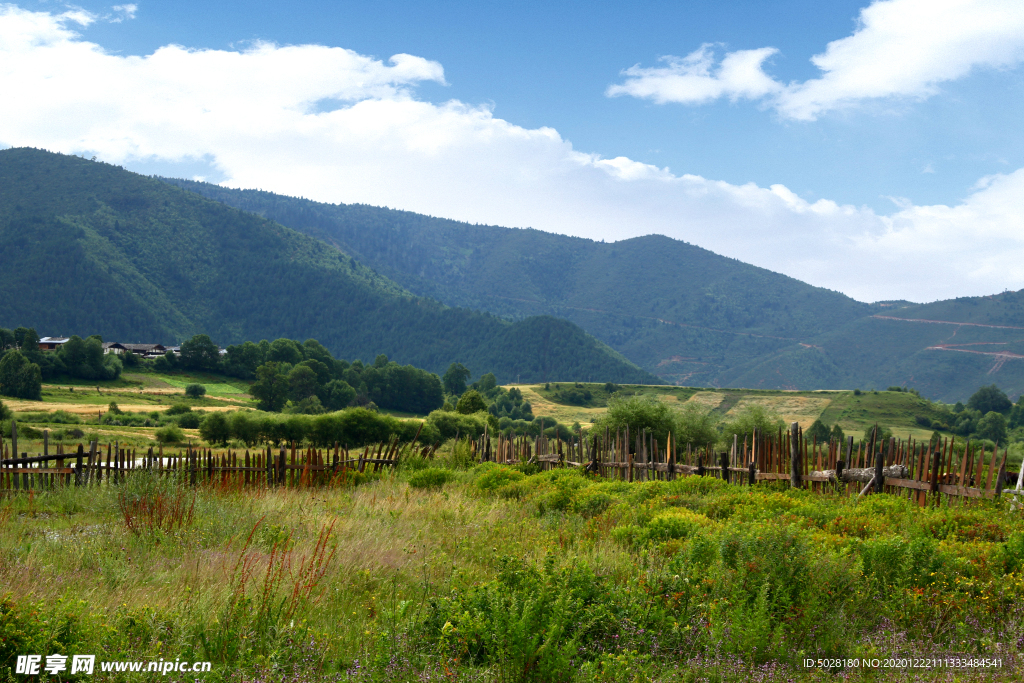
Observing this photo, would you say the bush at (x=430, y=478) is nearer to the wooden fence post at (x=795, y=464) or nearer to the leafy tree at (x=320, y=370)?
the wooden fence post at (x=795, y=464)

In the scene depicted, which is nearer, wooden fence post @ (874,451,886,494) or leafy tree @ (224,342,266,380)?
wooden fence post @ (874,451,886,494)

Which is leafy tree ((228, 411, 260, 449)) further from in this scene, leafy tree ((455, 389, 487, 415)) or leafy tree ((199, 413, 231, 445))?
leafy tree ((455, 389, 487, 415))

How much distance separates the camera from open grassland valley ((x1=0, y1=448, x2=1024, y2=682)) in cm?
427

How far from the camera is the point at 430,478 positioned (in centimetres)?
1538

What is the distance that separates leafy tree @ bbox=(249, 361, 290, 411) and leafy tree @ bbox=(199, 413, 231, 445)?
46.5 metres

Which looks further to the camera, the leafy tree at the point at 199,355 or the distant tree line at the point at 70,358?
the leafy tree at the point at 199,355

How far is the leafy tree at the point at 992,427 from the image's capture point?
7452cm

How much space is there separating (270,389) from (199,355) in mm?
37466

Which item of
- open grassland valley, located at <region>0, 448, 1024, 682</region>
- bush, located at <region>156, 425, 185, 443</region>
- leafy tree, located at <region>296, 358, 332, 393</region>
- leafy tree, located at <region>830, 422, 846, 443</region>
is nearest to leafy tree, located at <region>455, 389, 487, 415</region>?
bush, located at <region>156, 425, 185, 443</region>

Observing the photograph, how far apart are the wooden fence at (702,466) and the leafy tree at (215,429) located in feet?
165

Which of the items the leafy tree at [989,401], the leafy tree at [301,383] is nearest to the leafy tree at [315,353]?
the leafy tree at [301,383]

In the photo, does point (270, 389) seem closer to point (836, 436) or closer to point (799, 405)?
point (836, 436)

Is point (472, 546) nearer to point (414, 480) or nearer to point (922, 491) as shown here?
point (922, 491)

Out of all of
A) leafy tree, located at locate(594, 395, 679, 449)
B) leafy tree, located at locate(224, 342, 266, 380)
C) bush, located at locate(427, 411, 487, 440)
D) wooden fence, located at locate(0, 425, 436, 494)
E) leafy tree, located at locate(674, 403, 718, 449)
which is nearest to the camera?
wooden fence, located at locate(0, 425, 436, 494)
